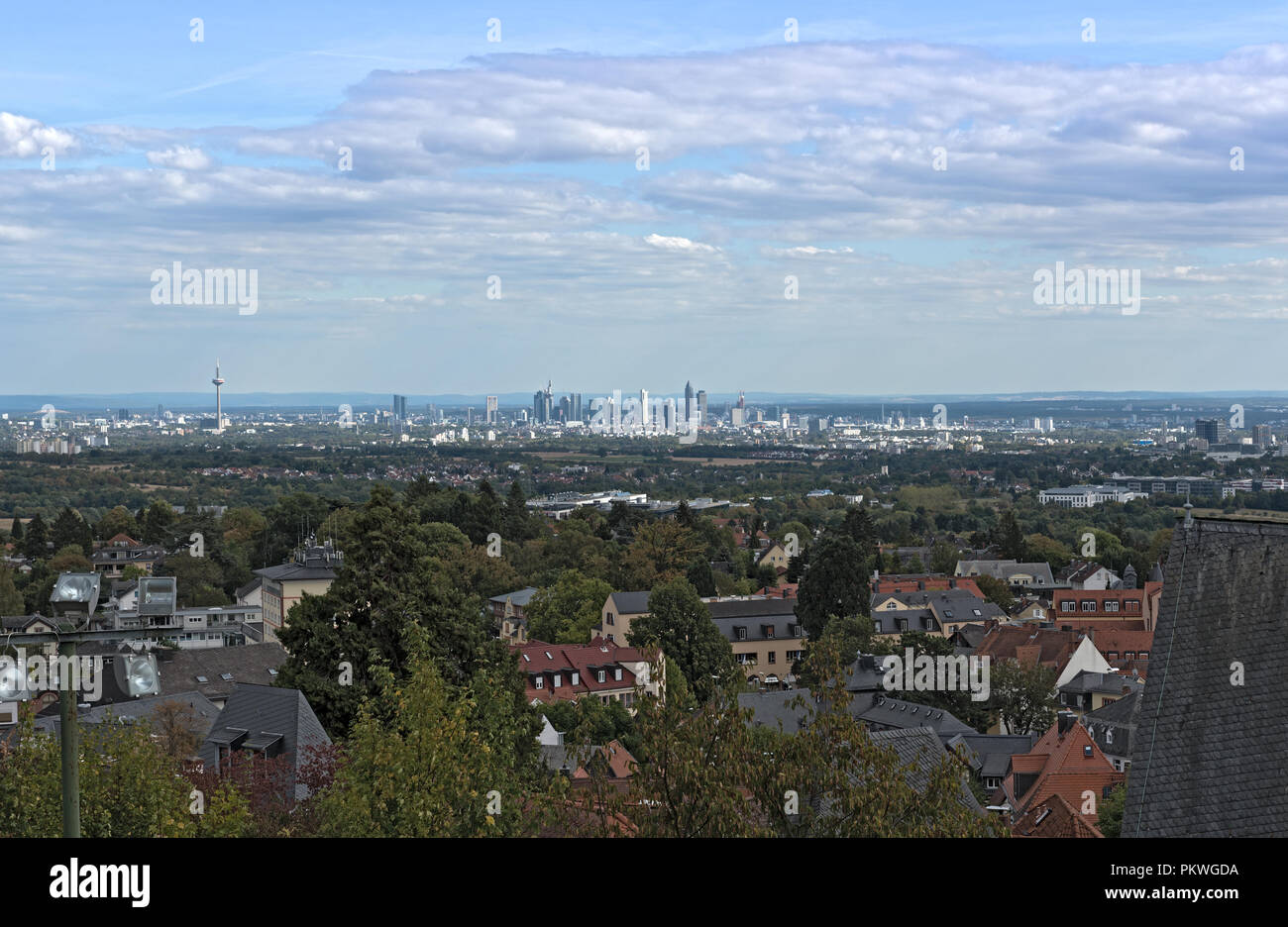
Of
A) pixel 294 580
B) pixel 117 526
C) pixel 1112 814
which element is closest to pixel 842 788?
pixel 1112 814

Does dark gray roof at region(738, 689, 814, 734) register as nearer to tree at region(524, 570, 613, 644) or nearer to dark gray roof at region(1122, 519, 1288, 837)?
tree at region(524, 570, 613, 644)

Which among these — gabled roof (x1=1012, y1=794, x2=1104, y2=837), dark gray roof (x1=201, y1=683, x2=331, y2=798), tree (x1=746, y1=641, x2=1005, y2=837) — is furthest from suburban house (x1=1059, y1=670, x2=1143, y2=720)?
tree (x1=746, y1=641, x2=1005, y2=837)

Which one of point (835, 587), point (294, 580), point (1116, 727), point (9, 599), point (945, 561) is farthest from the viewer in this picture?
point (945, 561)

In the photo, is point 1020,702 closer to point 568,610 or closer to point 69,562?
point 568,610

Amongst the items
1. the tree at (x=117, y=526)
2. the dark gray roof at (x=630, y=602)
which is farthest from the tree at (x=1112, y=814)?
the tree at (x=117, y=526)

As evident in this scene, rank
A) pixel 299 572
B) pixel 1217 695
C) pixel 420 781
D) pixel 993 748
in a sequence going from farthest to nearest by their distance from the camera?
pixel 299 572
pixel 993 748
pixel 420 781
pixel 1217 695

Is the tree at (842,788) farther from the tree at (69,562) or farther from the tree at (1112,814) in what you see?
the tree at (69,562)
